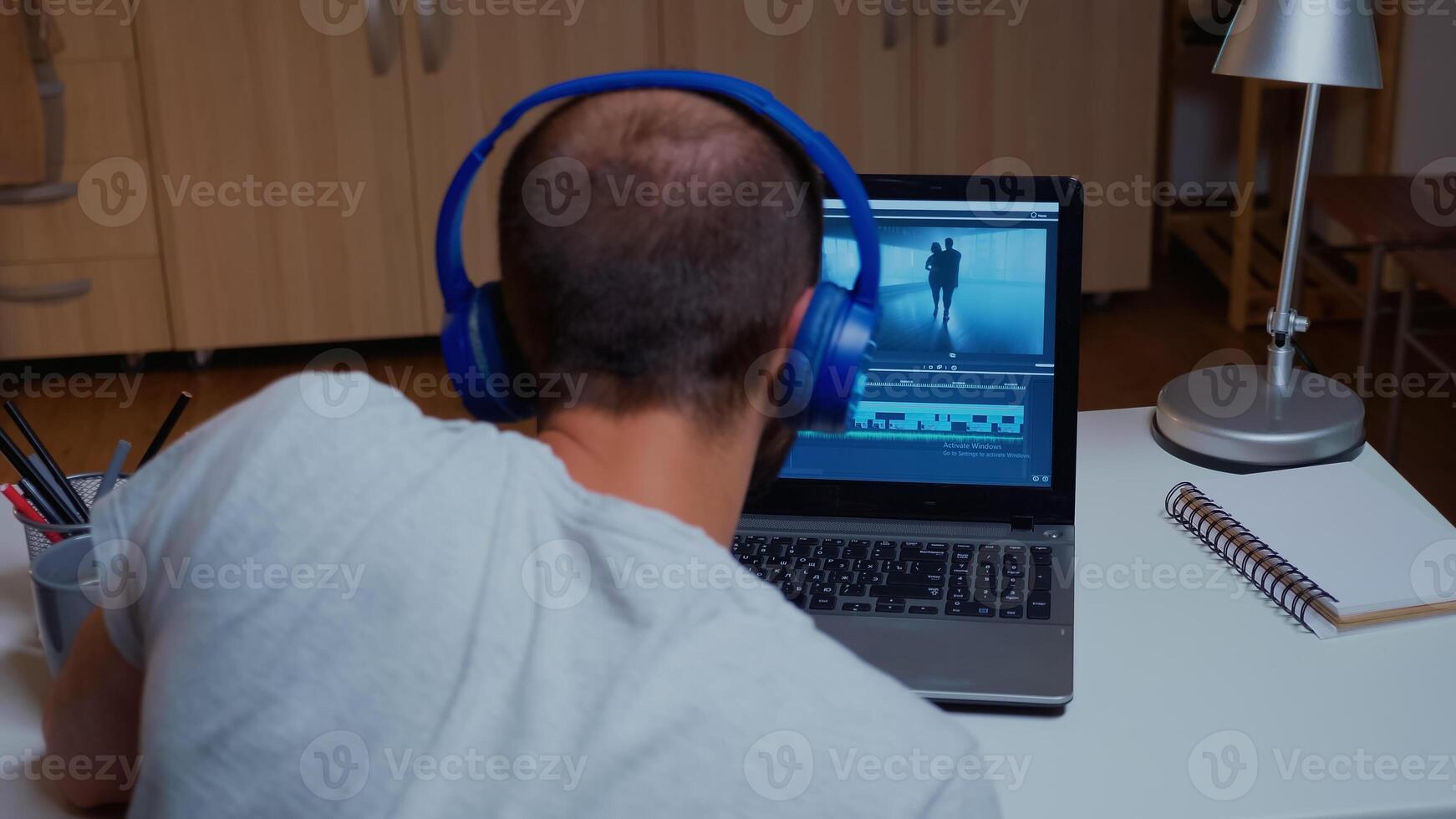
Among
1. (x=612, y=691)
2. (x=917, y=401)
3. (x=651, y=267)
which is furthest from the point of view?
(x=917, y=401)

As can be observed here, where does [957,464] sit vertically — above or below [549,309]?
below

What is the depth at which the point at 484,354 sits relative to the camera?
80cm

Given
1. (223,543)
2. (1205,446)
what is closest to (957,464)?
(1205,446)

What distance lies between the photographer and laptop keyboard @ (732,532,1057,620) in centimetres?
99

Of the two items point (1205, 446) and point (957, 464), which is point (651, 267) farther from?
point (1205, 446)

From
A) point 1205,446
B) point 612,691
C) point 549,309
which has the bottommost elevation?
point 1205,446

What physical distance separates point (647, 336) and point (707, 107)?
12 cm

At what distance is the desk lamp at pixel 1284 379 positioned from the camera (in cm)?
123

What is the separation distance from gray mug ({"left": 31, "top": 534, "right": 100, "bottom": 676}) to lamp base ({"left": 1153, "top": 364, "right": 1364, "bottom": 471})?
90 cm

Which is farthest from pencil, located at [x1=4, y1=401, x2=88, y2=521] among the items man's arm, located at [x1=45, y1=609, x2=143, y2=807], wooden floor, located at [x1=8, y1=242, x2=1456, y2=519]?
wooden floor, located at [x1=8, y1=242, x2=1456, y2=519]

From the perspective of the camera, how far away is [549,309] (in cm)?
70

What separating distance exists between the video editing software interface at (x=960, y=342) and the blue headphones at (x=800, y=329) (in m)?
0.32

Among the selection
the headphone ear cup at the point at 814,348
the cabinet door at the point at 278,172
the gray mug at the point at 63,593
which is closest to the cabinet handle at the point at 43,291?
the cabinet door at the point at 278,172

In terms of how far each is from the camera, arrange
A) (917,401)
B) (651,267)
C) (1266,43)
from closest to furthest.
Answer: (651,267), (917,401), (1266,43)
